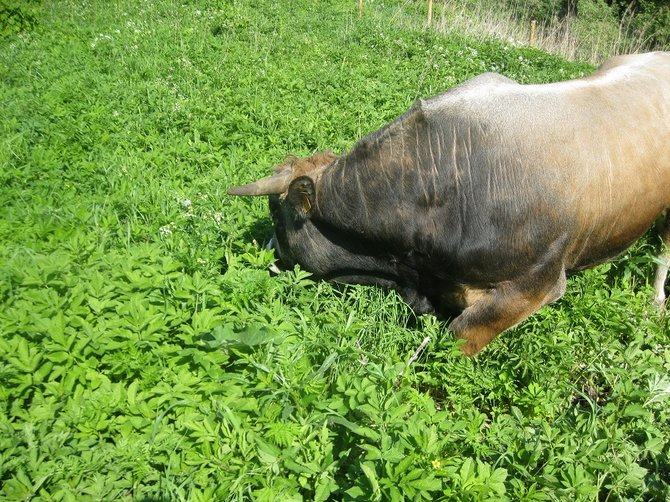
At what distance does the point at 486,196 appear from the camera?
3723 mm

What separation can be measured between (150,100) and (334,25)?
6267mm

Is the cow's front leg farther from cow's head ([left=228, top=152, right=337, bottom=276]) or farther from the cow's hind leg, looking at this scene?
the cow's hind leg

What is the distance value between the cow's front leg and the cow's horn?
1.71m

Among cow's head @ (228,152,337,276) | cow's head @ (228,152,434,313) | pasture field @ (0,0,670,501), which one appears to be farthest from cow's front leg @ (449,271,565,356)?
cow's head @ (228,152,337,276)

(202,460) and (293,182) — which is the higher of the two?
(293,182)

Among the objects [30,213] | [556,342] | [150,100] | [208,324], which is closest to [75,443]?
[208,324]

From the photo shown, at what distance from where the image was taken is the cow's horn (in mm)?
4180

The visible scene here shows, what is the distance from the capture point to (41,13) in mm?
11852

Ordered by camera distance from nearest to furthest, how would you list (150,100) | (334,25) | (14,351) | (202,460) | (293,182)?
1. (202,460)
2. (14,351)
3. (293,182)
4. (150,100)
5. (334,25)

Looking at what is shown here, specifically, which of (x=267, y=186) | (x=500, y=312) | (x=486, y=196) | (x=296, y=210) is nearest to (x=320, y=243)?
(x=296, y=210)

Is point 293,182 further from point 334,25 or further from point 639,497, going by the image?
point 334,25

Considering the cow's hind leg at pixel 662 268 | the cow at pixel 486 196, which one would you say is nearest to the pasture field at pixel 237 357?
the cow's hind leg at pixel 662 268

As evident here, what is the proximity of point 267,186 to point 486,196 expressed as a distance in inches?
65.1

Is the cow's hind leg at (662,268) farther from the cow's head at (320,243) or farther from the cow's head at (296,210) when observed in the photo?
the cow's head at (296,210)
